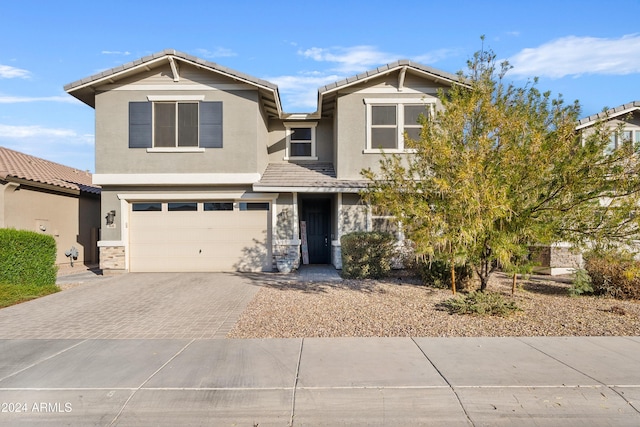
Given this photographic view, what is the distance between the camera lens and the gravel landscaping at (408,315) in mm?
6227

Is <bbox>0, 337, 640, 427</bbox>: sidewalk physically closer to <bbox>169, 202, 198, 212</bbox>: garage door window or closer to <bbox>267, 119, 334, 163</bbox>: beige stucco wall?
<bbox>169, 202, 198, 212</bbox>: garage door window

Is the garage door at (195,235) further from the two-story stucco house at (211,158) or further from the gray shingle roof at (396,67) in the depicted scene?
the gray shingle roof at (396,67)

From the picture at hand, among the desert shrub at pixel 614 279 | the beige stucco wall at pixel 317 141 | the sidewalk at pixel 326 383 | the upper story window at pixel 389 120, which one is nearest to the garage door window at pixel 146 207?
the beige stucco wall at pixel 317 141

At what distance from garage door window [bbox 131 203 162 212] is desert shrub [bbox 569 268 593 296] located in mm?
12189

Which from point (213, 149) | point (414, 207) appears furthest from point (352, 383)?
point (213, 149)

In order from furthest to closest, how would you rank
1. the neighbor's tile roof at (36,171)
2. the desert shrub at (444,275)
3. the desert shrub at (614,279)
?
the neighbor's tile roof at (36,171) → the desert shrub at (444,275) → the desert shrub at (614,279)

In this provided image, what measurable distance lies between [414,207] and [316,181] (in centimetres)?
577

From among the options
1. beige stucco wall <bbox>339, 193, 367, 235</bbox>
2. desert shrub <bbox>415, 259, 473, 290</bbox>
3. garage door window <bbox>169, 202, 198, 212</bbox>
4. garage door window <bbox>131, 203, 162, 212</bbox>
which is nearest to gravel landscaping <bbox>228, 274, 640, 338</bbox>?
desert shrub <bbox>415, 259, 473, 290</bbox>

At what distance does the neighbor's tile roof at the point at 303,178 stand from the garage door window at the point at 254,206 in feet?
2.70

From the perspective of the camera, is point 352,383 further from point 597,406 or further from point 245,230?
point 245,230

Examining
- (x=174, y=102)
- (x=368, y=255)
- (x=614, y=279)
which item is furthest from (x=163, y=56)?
(x=614, y=279)

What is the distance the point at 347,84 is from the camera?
497 inches

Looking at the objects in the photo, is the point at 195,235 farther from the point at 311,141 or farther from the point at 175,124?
the point at 311,141

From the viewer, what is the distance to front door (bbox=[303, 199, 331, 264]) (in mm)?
15297
